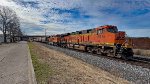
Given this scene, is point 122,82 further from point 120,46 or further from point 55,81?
point 120,46

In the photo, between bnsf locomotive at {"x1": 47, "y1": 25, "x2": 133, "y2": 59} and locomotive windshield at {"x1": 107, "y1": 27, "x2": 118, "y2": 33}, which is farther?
locomotive windshield at {"x1": 107, "y1": 27, "x2": 118, "y2": 33}

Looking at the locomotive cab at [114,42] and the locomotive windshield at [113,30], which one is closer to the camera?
the locomotive cab at [114,42]

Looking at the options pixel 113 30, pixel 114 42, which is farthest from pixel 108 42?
pixel 113 30

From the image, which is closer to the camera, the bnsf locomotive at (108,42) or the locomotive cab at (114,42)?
the locomotive cab at (114,42)

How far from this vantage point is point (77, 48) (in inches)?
1510

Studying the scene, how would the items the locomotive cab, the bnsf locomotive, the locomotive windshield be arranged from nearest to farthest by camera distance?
the locomotive cab
the bnsf locomotive
the locomotive windshield

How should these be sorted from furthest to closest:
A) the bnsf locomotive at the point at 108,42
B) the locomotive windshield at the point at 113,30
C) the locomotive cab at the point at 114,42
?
the locomotive windshield at the point at 113,30, the bnsf locomotive at the point at 108,42, the locomotive cab at the point at 114,42

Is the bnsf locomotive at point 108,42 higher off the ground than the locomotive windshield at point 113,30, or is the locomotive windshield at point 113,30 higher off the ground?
the locomotive windshield at point 113,30

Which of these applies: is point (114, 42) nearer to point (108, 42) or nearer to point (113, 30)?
point (108, 42)

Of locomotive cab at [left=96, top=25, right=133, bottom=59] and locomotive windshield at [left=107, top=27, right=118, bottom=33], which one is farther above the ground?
locomotive windshield at [left=107, top=27, right=118, bottom=33]

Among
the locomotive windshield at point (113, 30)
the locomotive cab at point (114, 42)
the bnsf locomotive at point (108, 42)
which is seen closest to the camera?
the locomotive cab at point (114, 42)

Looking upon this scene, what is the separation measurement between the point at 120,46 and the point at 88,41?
8948 mm

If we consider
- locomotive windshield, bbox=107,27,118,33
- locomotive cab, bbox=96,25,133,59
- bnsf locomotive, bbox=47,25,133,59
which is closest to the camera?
locomotive cab, bbox=96,25,133,59

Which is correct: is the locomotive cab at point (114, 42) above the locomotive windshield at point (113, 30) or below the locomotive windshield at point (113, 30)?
below
